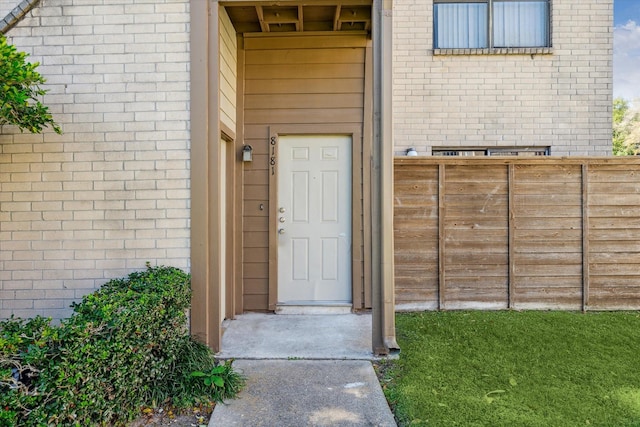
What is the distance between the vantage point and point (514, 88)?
606cm

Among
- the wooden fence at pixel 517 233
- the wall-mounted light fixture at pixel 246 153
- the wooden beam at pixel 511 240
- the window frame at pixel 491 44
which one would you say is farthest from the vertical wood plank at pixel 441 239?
the wall-mounted light fixture at pixel 246 153

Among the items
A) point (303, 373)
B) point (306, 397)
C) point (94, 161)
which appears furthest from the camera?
point (94, 161)

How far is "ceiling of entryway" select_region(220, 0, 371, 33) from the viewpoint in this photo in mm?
4470

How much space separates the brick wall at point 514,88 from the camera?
604 centimetres

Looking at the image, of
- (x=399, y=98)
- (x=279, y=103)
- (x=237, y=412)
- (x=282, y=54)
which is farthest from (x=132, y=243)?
(x=399, y=98)

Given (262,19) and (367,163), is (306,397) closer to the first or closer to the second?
(367,163)

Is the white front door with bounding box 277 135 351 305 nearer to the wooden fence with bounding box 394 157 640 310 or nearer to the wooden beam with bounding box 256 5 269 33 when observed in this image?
the wooden fence with bounding box 394 157 640 310

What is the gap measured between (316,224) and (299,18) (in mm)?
2386

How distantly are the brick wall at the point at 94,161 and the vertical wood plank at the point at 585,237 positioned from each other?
4.58 meters

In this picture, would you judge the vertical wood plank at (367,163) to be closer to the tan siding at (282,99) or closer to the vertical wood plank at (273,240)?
the tan siding at (282,99)

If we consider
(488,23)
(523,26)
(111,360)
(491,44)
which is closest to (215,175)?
(111,360)

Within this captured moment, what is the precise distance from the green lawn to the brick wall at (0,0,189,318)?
2340mm

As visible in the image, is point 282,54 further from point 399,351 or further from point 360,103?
point 399,351

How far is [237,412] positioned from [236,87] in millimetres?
3632
